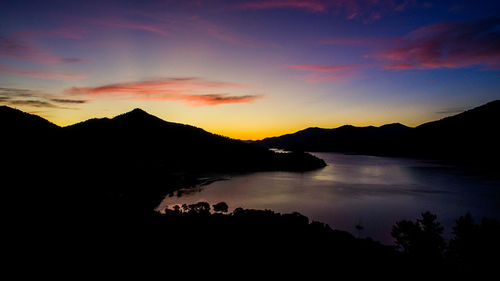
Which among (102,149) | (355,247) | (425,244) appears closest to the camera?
(355,247)

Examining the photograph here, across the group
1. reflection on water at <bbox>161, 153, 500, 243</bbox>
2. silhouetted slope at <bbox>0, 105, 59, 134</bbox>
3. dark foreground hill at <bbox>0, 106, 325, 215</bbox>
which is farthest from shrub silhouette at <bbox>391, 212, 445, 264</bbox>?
silhouetted slope at <bbox>0, 105, 59, 134</bbox>

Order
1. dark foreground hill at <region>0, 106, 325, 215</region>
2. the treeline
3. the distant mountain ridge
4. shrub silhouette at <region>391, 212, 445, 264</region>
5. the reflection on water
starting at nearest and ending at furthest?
the treeline
shrub silhouette at <region>391, 212, 445, 264</region>
dark foreground hill at <region>0, 106, 325, 215</region>
the reflection on water
the distant mountain ridge

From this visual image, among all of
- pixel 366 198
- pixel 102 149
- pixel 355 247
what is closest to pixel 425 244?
pixel 355 247

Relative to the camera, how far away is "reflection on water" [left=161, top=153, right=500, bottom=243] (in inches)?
2621

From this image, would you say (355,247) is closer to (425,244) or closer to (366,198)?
(425,244)

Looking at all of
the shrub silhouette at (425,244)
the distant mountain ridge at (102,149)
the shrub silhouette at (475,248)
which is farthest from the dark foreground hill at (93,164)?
→ the shrub silhouette at (475,248)

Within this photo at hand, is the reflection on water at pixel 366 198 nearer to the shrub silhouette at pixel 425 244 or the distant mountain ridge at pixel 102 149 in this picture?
the shrub silhouette at pixel 425 244

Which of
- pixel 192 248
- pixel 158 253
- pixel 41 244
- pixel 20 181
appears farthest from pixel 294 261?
pixel 20 181

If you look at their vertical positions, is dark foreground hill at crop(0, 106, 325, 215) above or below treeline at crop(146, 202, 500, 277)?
above

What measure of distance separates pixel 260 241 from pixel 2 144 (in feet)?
233

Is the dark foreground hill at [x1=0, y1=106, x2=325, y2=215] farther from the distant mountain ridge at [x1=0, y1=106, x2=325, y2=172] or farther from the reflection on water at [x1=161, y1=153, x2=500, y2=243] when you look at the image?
the reflection on water at [x1=161, y1=153, x2=500, y2=243]

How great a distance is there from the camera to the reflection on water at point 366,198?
218 feet

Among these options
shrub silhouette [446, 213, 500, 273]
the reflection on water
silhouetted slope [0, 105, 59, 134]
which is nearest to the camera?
shrub silhouette [446, 213, 500, 273]

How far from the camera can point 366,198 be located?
89000 millimetres
